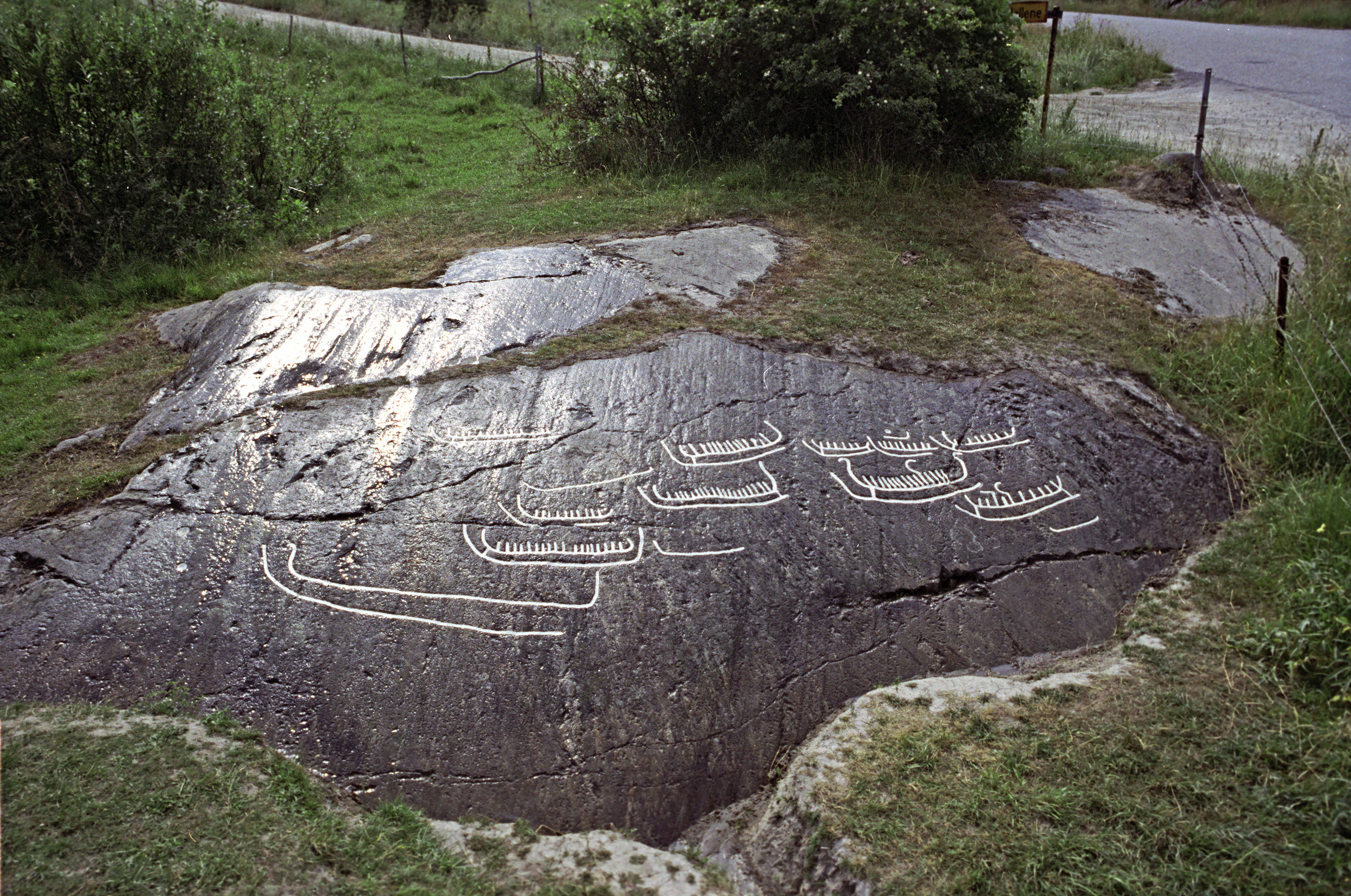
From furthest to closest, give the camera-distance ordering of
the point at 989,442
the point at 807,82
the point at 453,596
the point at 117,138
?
1. the point at 807,82
2. the point at 117,138
3. the point at 989,442
4. the point at 453,596

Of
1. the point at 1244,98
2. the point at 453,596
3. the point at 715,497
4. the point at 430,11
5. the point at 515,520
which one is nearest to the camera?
the point at 453,596

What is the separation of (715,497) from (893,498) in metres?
0.85

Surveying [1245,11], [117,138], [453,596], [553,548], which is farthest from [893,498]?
[1245,11]

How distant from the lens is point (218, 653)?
141 inches

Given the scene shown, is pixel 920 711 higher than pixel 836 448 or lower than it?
lower

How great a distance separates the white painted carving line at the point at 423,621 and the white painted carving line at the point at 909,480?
5.50ft

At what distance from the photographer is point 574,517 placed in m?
4.20

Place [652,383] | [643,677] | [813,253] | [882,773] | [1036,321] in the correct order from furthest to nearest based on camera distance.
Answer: [813,253]
[1036,321]
[652,383]
[643,677]
[882,773]

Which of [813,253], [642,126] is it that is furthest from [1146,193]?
[642,126]

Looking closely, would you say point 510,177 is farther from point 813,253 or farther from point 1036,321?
point 1036,321

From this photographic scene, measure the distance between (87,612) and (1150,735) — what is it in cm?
405

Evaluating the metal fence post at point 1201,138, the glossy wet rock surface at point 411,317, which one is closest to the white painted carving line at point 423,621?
the glossy wet rock surface at point 411,317

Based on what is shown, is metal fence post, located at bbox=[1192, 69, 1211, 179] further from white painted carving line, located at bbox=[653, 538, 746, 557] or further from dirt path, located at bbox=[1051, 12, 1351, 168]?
white painted carving line, located at bbox=[653, 538, 746, 557]

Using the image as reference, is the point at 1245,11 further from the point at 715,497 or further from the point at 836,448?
the point at 715,497
